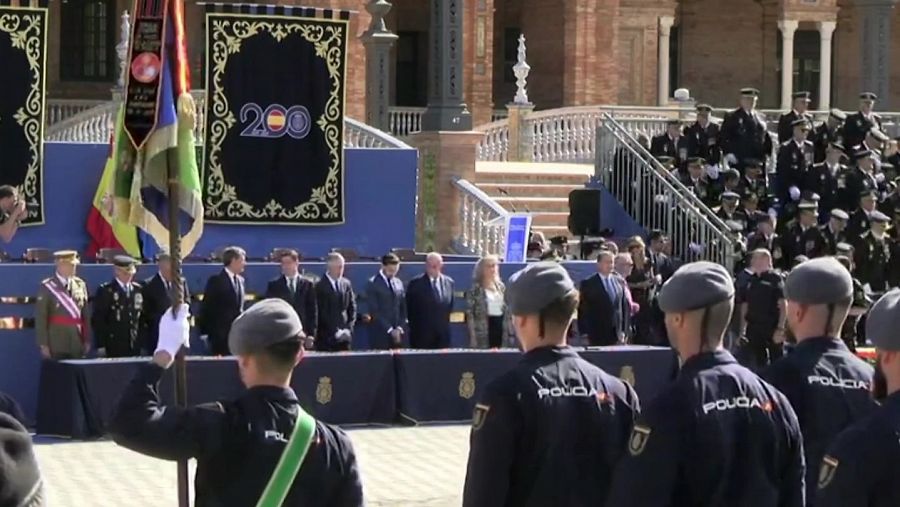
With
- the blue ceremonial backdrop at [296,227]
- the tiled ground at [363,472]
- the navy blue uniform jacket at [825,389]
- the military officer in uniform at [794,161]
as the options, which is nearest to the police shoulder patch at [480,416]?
the navy blue uniform jacket at [825,389]

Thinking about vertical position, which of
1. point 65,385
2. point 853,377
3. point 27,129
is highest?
point 27,129

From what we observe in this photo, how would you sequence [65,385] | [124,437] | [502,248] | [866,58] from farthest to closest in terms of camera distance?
[866,58]
[502,248]
[65,385]
[124,437]

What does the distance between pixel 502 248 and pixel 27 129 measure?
6.52 metres

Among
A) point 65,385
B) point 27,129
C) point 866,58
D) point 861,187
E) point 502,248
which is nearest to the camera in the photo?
point 65,385

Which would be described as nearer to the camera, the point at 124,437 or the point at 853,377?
the point at 124,437

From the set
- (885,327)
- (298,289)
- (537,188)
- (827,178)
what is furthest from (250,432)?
(537,188)

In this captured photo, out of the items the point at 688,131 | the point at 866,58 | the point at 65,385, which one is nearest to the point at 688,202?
the point at 688,131

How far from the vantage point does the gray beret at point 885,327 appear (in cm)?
564

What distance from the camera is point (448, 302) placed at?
62.4 ft

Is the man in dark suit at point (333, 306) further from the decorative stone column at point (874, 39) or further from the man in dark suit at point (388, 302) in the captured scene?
the decorative stone column at point (874, 39)

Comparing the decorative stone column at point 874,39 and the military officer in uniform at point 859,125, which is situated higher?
the decorative stone column at point 874,39

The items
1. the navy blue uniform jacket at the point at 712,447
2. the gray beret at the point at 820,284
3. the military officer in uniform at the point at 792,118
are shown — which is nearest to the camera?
the navy blue uniform jacket at the point at 712,447

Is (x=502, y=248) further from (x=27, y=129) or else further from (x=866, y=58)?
(x=866, y=58)

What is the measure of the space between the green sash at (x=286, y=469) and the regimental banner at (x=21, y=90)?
15.3 meters
